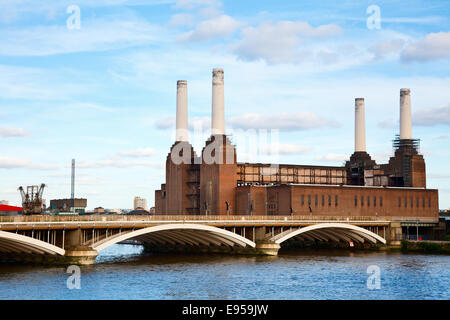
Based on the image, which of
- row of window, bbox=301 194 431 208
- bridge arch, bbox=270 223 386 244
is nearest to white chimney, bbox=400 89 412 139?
row of window, bbox=301 194 431 208

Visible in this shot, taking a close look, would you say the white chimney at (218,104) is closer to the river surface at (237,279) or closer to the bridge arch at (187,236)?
the bridge arch at (187,236)

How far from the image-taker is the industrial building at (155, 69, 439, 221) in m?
127

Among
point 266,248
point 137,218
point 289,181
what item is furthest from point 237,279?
point 289,181

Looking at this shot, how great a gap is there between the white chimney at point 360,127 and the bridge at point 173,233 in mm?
23821

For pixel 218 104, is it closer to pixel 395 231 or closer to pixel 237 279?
pixel 395 231

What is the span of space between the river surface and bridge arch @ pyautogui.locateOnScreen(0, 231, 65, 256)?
1931mm

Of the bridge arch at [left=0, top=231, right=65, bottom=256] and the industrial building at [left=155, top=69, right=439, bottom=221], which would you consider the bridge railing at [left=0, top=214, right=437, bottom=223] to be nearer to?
the bridge arch at [left=0, top=231, right=65, bottom=256]

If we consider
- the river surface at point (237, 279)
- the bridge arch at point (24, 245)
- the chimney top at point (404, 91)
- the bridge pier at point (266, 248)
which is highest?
the chimney top at point (404, 91)

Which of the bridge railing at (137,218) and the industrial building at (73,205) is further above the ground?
the industrial building at (73,205)

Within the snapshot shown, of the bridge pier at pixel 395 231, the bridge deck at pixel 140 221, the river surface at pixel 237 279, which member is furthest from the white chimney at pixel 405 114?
the river surface at pixel 237 279

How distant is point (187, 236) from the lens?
9838cm

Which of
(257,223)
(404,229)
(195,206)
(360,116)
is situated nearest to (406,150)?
(360,116)

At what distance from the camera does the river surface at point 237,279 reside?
57938 mm

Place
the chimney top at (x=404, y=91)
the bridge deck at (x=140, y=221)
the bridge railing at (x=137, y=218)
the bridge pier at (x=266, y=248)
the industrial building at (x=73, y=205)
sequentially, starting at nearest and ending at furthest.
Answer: the bridge deck at (x=140, y=221) < the bridge railing at (x=137, y=218) < the bridge pier at (x=266, y=248) < the chimney top at (x=404, y=91) < the industrial building at (x=73, y=205)
